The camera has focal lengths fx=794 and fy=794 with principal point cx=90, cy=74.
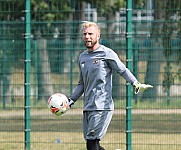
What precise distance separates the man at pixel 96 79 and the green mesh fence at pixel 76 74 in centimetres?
298

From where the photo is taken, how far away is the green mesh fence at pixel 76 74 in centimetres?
1259

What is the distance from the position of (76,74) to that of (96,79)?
4036 mm

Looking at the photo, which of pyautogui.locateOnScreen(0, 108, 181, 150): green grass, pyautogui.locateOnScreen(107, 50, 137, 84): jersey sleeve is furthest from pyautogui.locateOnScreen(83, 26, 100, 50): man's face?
pyautogui.locateOnScreen(0, 108, 181, 150): green grass

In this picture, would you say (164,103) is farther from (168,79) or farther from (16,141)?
(16,141)

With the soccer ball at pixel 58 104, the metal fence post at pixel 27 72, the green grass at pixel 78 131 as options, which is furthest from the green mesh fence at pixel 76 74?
the soccer ball at pixel 58 104

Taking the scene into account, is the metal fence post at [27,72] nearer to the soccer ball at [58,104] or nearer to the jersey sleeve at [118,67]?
the soccer ball at [58,104]

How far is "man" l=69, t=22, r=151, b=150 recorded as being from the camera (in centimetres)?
938

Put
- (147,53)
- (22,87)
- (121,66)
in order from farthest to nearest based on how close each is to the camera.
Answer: (22,87) < (147,53) < (121,66)

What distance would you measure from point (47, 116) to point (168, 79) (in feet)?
8.14

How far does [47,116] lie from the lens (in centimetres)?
1397

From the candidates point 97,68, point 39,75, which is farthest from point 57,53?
point 97,68

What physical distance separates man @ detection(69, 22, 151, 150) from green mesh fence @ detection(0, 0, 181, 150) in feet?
9.76

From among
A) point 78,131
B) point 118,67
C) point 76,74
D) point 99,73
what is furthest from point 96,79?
point 78,131

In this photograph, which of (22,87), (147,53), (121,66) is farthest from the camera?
(22,87)
